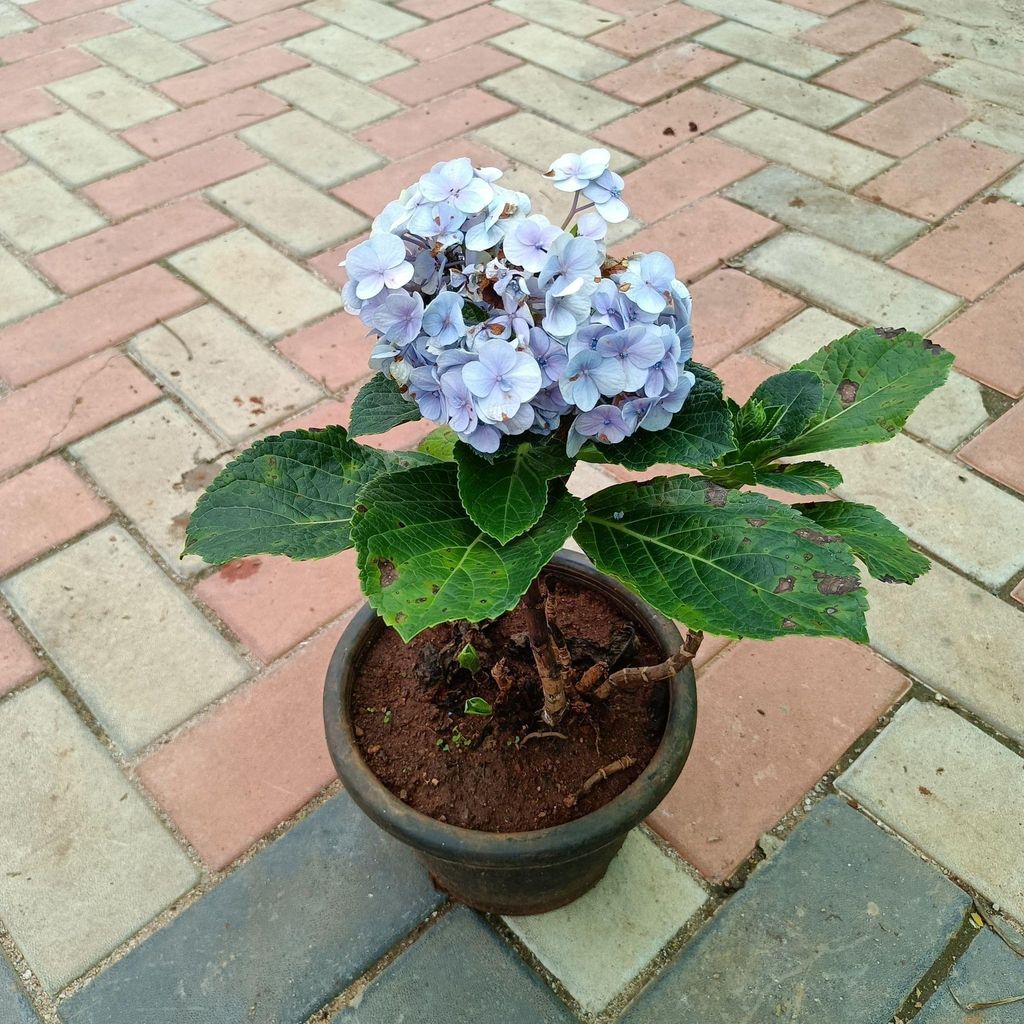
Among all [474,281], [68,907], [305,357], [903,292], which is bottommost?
[68,907]

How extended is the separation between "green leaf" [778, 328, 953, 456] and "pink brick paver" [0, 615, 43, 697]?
1.38 m

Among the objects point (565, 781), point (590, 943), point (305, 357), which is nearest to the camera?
point (565, 781)

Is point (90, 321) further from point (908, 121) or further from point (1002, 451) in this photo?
point (908, 121)

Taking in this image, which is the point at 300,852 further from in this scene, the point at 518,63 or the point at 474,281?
the point at 518,63

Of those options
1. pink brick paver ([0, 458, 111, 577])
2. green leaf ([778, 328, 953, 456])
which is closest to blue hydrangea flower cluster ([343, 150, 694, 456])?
green leaf ([778, 328, 953, 456])

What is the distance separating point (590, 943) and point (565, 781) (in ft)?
1.10

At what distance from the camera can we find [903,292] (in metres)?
2.42

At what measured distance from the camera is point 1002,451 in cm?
208

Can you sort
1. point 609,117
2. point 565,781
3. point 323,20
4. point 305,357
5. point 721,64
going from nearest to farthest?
point 565,781 < point 305,357 < point 609,117 < point 721,64 < point 323,20

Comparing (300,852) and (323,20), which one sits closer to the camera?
(300,852)

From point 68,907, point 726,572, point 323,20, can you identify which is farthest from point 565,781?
point 323,20

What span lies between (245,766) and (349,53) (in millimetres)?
2606

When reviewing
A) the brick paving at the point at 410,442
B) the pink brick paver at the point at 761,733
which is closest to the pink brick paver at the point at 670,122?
the brick paving at the point at 410,442

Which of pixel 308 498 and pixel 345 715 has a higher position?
pixel 308 498
